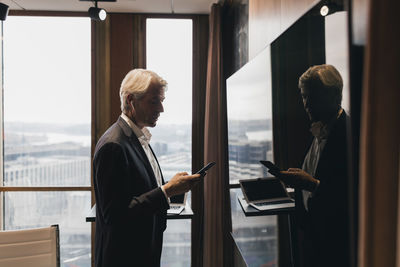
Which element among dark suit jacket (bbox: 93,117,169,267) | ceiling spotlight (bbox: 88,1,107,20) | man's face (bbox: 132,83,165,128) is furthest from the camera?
ceiling spotlight (bbox: 88,1,107,20)

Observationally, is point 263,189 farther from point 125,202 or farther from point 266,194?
point 125,202

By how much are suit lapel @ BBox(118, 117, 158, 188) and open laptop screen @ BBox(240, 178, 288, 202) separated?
476 mm

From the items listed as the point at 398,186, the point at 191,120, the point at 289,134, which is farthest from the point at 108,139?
the point at 191,120

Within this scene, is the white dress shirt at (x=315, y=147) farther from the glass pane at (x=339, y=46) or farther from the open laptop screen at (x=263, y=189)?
the open laptop screen at (x=263, y=189)

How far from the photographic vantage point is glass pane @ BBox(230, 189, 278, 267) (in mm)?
1336

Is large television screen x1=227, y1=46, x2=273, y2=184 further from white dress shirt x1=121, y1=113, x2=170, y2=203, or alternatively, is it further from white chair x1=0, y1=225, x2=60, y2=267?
white chair x1=0, y1=225, x2=60, y2=267

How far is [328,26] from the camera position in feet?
2.75

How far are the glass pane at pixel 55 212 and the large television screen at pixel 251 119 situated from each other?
80.1 inches

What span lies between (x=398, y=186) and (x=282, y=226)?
1.91 feet

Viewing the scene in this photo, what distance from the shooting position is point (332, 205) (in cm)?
82

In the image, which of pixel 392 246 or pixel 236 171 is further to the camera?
pixel 236 171

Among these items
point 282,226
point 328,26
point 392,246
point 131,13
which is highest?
point 131,13

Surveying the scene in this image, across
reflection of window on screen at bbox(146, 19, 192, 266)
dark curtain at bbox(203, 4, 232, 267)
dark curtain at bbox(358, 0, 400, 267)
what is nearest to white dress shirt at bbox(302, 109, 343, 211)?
dark curtain at bbox(358, 0, 400, 267)

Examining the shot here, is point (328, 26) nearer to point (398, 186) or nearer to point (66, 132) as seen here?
point (398, 186)
